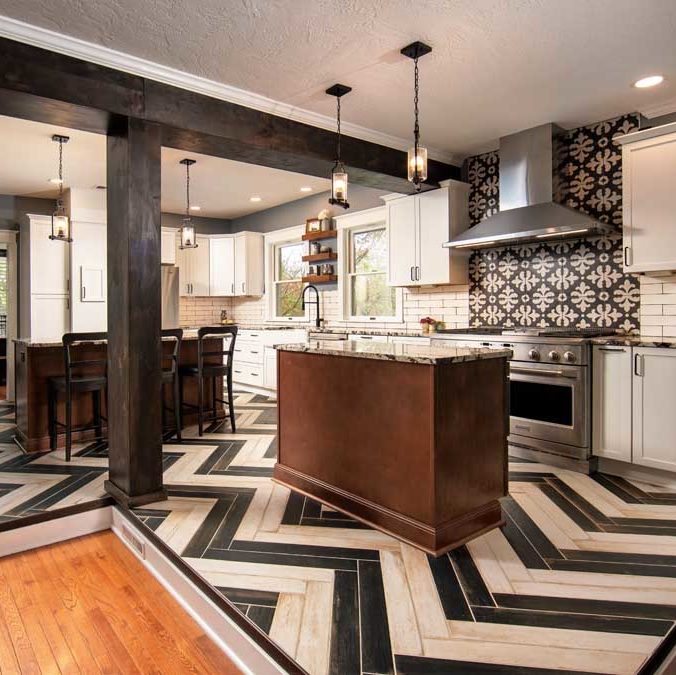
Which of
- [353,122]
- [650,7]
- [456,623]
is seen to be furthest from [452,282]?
[456,623]

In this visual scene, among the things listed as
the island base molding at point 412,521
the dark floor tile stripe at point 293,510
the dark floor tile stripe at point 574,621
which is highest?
the island base molding at point 412,521

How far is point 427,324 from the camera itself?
5.25 m

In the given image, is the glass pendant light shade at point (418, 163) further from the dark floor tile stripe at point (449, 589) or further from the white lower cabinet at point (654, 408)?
the dark floor tile stripe at point (449, 589)

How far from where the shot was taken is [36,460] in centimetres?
394

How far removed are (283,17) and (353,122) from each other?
152 centimetres

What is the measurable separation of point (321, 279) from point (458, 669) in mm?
5368

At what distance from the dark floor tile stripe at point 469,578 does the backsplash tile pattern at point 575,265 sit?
102 inches

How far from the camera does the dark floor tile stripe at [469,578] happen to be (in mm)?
2051

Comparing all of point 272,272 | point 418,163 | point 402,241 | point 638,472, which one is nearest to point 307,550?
point 418,163

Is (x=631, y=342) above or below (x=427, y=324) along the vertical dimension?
below

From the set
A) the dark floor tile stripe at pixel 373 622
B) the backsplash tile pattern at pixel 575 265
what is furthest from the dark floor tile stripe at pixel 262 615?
the backsplash tile pattern at pixel 575 265

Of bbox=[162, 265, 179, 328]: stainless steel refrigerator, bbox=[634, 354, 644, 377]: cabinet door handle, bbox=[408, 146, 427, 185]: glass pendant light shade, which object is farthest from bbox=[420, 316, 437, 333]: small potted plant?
bbox=[162, 265, 179, 328]: stainless steel refrigerator

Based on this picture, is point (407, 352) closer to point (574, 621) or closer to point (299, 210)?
point (574, 621)

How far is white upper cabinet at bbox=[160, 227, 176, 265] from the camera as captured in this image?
24.7 feet
